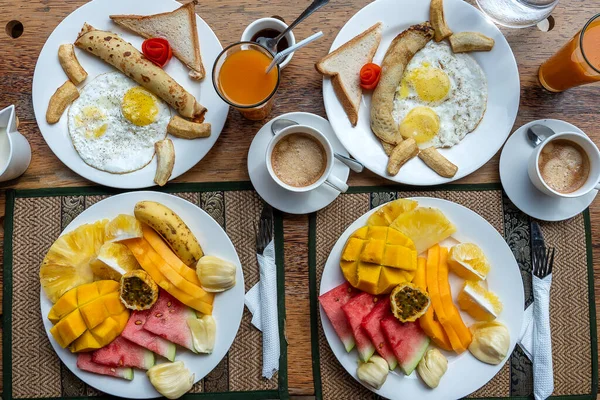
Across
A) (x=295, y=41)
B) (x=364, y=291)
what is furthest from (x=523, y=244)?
(x=295, y=41)

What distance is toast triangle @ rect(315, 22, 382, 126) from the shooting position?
68.7 inches

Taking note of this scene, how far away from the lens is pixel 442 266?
1714 mm

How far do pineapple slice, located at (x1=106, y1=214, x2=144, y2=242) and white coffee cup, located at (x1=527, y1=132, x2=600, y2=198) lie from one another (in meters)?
1.33

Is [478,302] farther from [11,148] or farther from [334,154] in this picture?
[11,148]

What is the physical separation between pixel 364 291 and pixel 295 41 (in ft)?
2.97

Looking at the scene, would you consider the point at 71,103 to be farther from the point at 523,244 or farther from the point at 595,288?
the point at 595,288

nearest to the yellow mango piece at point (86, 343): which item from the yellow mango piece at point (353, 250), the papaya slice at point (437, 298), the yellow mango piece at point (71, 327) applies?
the yellow mango piece at point (71, 327)

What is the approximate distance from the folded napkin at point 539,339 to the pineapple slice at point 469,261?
0.24m

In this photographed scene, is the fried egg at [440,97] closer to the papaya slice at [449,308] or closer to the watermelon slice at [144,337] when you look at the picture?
the papaya slice at [449,308]

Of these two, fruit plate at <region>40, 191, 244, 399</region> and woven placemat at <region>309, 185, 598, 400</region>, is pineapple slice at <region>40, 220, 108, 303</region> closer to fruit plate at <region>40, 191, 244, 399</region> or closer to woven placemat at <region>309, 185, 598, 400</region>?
fruit plate at <region>40, 191, 244, 399</region>

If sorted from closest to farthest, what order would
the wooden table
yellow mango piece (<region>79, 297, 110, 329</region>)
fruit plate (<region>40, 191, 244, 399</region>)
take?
1. yellow mango piece (<region>79, 297, 110, 329</region>)
2. fruit plate (<region>40, 191, 244, 399</region>)
3. the wooden table

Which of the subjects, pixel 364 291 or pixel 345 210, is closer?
pixel 364 291

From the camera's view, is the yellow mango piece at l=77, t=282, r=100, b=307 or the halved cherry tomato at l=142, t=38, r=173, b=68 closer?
the yellow mango piece at l=77, t=282, r=100, b=307

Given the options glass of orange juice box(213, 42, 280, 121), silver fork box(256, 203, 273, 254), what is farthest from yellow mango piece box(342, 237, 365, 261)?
glass of orange juice box(213, 42, 280, 121)
